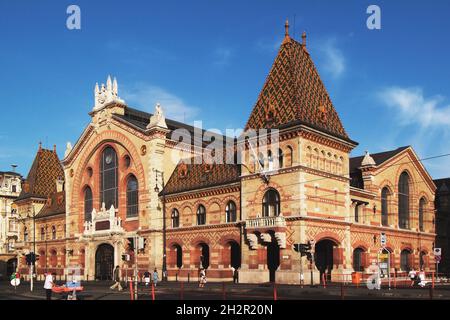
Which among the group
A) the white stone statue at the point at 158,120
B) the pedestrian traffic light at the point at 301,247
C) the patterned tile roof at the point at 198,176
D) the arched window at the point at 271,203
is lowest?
the pedestrian traffic light at the point at 301,247

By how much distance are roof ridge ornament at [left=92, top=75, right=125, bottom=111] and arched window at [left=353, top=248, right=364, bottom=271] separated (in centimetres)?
2866

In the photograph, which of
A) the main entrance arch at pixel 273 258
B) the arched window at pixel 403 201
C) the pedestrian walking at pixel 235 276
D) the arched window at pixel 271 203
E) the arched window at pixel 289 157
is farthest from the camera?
the arched window at pixel 403 201

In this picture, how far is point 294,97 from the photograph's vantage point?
4478cm

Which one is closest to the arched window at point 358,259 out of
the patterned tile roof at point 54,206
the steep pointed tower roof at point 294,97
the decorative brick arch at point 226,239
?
the steep pointed tower roof at point 294,97

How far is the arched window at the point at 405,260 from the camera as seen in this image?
2208 inches

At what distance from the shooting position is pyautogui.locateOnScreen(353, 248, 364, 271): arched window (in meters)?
49.6

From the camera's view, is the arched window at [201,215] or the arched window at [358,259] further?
the arched window at [201,215]

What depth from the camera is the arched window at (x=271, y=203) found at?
145 feet

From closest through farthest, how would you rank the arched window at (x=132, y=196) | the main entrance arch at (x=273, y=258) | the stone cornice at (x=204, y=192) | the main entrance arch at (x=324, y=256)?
the main entrance arch at (x=273, y=258), the main entrance arch at (x=324, y=256), the stone cornice at (x=204, y=192), the arched window at (x=132, y=196)

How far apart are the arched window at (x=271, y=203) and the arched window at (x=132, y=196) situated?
1697 cm

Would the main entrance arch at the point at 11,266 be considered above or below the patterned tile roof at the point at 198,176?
below

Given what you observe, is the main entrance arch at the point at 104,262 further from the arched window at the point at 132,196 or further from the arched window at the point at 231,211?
the arched window at the point at 231,211

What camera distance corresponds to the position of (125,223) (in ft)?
190

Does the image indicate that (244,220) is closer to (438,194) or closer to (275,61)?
(275,61)
